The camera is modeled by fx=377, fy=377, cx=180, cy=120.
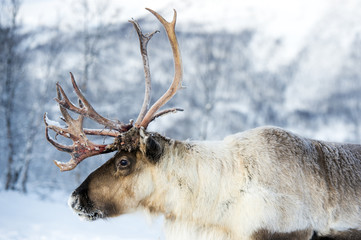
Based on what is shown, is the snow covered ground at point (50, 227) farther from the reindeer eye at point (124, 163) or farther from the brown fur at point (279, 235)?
the brown fur at point (279, 235)

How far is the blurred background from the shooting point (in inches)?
703

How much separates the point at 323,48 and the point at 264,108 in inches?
329

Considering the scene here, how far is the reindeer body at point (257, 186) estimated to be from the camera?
306cm

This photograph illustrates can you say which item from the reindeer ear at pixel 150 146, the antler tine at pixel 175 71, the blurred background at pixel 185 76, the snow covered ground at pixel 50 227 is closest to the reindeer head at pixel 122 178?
the reindeer ear at pixel 150 146

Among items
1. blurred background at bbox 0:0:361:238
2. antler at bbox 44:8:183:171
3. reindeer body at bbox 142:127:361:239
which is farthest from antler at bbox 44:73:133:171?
blurred background at bbox 0:0:361:238

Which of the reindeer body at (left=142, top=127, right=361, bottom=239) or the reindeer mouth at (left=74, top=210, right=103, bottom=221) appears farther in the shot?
the reindeer mouth at (left=74, top=210, right=103, bottom=221)

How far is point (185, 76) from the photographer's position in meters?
20.3

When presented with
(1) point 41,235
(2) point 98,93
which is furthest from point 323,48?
(1) point 41,235

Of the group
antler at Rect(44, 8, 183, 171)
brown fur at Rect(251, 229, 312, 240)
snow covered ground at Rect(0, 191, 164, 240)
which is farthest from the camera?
snow covered ground at Rect(0, 191, 164, 240)

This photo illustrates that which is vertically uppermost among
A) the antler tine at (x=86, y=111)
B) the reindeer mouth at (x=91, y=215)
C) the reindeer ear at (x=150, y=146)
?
the antler tine at (x=86, y=111)

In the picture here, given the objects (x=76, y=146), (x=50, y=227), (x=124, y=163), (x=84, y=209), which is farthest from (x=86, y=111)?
(x=50, y=227)

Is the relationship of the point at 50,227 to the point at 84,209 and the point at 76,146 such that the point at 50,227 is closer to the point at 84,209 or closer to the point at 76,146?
the point at 76,146

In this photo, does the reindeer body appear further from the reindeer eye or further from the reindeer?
the reindeer eye

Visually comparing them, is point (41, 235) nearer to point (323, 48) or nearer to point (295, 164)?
point (295, 164)
